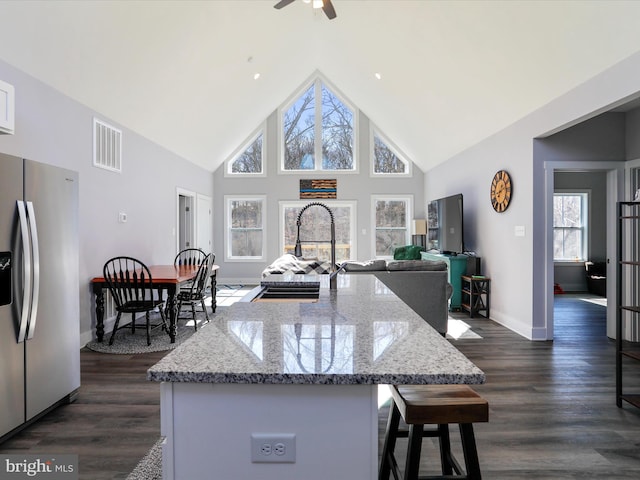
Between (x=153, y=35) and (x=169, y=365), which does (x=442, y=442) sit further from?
(x=153, y=35)

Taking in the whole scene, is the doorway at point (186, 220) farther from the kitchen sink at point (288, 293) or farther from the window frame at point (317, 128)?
the kitchen sink at point (288, 293)

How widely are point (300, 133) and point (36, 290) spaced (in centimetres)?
743

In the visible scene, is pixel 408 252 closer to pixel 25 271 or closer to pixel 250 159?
pixel 250 159

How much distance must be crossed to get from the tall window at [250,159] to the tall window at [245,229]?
0.68 metres

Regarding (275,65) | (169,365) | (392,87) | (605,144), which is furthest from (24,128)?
(605,144)

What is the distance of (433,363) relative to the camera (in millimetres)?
1057

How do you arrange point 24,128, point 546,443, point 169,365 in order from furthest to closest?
point 24,128
point 546,443
point 169,365

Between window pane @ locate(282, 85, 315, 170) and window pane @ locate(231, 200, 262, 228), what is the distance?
1.17 metres

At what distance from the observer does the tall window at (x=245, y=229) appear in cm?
914

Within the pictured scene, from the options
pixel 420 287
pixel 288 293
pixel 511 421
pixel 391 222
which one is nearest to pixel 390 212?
pixel 391 222

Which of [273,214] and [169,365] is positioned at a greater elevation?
[273,214]

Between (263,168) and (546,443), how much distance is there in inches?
308

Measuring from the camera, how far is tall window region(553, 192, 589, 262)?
8.17m

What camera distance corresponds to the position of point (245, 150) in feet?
29.9
